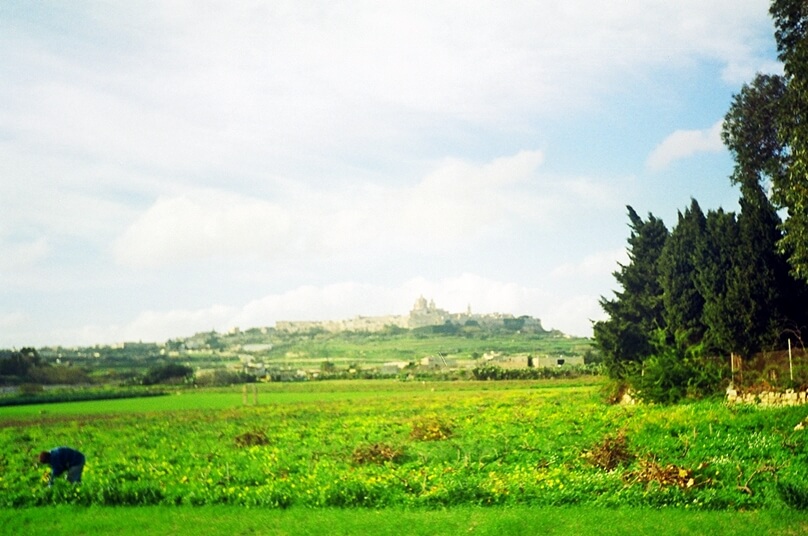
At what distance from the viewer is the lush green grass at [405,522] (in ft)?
30.3

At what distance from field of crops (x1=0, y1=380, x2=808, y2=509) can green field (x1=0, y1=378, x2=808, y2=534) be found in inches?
1.4

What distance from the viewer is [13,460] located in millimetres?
17375

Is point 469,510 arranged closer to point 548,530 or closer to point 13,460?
point 548,530

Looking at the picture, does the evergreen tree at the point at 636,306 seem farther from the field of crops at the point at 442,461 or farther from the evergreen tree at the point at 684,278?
the field of crops at the point at 442,461

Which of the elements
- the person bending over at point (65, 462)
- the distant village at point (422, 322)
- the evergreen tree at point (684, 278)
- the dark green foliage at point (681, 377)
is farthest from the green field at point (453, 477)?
the distant village at point (422, 322)

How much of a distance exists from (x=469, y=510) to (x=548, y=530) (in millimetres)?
1456

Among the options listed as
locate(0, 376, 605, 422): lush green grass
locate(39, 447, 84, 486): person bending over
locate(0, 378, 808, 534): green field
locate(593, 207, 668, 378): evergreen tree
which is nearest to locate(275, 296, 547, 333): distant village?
locate(0, 376, 605, 422): lush green grass

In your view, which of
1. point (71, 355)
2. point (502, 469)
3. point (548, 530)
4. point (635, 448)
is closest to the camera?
Result: point (548, 530)

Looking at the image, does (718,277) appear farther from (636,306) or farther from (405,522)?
(405,522)

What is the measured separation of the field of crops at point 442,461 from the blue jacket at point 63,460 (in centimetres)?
47

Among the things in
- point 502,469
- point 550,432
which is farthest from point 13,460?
point 550,432

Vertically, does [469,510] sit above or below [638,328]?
below

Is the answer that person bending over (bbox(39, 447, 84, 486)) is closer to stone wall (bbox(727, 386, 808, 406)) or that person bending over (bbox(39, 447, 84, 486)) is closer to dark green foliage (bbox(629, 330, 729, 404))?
stone wall (bbox(727, 386, 808, 406))

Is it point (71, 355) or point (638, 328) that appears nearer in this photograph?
point (638, 328)
